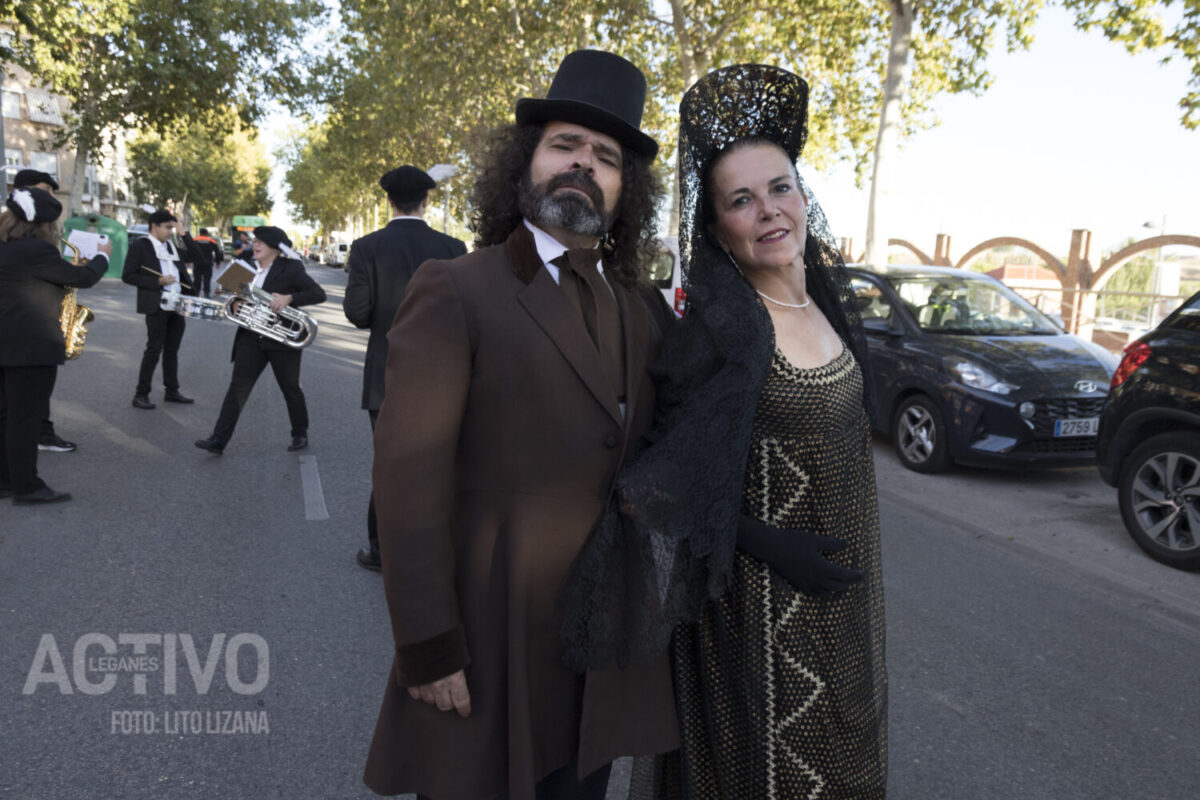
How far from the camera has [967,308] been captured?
26.8 ft

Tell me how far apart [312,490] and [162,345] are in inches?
157

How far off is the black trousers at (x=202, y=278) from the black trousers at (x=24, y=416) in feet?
60.4

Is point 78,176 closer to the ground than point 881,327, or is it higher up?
higher up

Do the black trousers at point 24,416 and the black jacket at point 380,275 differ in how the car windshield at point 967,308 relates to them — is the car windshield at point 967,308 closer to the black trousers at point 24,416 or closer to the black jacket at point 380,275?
the black jacket at point 380,275

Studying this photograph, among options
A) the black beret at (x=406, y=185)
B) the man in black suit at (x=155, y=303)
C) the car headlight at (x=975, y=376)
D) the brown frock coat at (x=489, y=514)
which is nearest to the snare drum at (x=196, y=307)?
the man in black suit at (x=155, y=303)

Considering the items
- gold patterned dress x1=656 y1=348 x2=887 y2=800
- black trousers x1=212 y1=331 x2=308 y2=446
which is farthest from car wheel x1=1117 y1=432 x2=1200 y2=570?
black trousers x1=212 y1=331 x2=308 y2=446

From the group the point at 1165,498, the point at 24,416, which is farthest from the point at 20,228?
the point at 1165,498

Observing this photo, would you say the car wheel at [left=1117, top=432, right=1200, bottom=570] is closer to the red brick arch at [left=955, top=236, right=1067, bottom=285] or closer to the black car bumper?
the black car bumper

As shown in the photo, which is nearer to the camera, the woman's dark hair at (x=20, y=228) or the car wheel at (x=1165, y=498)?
the car wheel at (x=1165, y=498)

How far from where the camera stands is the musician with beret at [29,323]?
5.48 metres

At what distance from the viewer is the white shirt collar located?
1.86 m

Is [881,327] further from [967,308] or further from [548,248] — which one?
[548,248]

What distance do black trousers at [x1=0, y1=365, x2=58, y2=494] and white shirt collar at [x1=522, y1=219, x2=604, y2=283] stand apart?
494 centimetres

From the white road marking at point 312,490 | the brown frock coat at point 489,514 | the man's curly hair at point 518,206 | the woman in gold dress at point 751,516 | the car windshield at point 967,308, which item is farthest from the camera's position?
the car windshield at point 967,308
